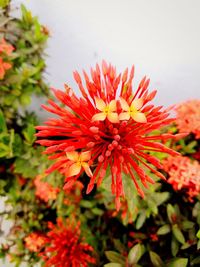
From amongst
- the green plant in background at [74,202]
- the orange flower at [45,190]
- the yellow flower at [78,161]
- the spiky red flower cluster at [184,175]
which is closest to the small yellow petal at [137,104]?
the yellow flower at [78,161]

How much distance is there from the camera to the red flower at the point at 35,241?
49.6 inches

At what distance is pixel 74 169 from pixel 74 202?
26.0 inches

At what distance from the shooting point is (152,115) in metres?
0.70

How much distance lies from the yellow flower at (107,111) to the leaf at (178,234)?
514 millimetres

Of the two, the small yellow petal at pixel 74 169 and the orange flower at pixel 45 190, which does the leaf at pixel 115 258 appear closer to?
the orange flower at pixel 45 190

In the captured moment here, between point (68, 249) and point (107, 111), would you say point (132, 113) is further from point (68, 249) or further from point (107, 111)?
point (68, 249)

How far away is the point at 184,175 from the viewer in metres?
1.00

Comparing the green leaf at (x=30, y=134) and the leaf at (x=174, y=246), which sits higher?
the green leaf at (x=30, y=134)

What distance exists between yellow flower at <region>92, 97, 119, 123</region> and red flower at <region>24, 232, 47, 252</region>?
788 mm

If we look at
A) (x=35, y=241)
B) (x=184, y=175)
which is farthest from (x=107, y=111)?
(x=35, y=241)

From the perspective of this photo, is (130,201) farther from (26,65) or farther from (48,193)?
(26,65)

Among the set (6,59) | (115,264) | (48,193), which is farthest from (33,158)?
(115,264)

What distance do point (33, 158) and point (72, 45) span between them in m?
0.56

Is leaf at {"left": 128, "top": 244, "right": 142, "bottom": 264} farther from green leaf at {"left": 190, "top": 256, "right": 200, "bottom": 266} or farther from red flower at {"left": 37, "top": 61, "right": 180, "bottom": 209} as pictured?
red flower at {"left": 37, "top": 61, "right": 180, "bottom": 209}
